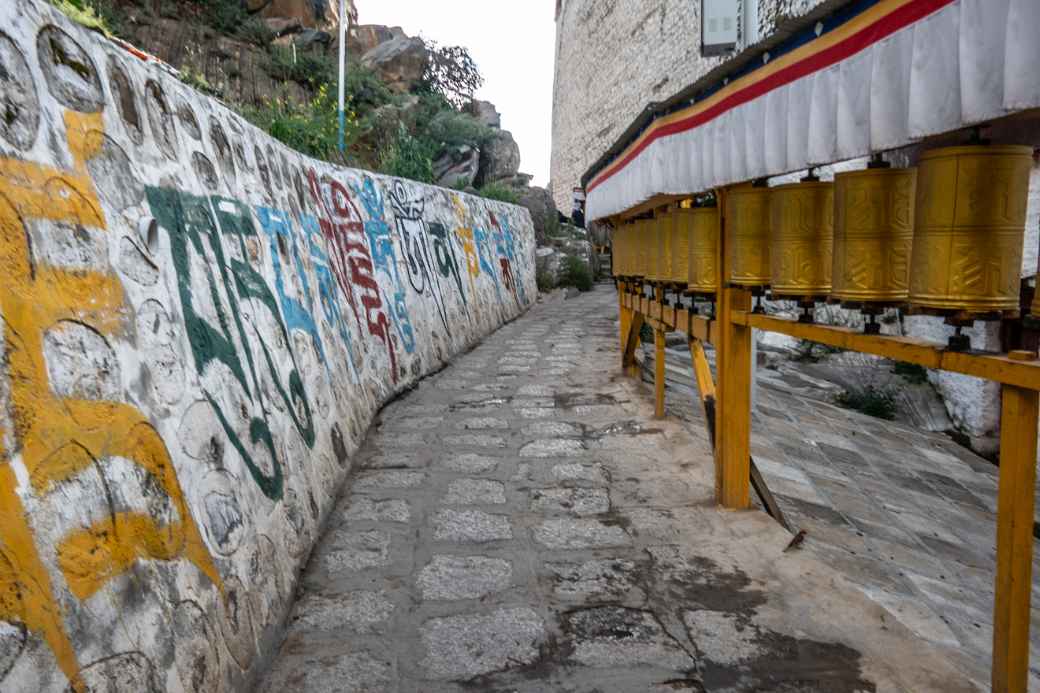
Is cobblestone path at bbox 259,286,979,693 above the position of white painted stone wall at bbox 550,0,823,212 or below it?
below

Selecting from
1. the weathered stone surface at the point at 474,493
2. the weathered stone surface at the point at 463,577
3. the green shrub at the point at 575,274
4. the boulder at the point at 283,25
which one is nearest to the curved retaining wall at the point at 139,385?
the weathered stone surface at the point at 463,577

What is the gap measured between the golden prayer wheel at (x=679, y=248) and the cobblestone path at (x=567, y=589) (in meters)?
1.18

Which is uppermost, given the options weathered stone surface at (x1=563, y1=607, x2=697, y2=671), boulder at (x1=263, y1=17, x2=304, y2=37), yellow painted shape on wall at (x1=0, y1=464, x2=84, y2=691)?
boulder at (x1=263, y1=17, x2=304, y2=37)

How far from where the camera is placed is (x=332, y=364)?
13.4 ft

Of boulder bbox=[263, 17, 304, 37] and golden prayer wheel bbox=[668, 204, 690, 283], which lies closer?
golden prayer wheel bbox=[668, 204, 690, 283]

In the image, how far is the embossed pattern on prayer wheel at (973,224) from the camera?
72.5 inches

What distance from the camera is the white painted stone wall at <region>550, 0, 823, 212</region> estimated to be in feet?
61.1

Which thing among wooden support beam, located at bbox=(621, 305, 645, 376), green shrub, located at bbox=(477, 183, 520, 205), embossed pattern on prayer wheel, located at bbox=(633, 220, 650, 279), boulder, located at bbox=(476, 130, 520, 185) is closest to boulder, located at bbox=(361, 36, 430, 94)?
boulder, located at bbox=(476, 130, 520, 185)

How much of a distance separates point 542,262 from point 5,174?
606 inches

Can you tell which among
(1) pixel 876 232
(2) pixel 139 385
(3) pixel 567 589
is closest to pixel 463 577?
(3) pixel 567 589

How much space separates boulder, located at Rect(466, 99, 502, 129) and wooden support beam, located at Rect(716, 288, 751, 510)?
24117 millimetres

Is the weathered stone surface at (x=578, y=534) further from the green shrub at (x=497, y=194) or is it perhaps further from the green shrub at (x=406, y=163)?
the green shrub at (x=497, y=194)

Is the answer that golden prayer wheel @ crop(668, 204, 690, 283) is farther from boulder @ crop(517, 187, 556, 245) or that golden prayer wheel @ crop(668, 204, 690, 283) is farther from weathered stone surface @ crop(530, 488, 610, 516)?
boulder @ crop(517, 187, 556, 245)

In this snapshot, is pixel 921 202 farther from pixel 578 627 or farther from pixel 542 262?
pixel 542 262
